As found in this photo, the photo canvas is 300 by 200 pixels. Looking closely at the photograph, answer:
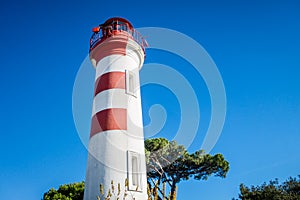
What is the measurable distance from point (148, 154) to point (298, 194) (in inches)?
369

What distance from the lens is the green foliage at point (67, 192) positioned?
1559 centimetres

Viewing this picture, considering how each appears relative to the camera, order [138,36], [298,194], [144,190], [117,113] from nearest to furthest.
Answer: [144,190], [117,113], [138,36], [298,194]

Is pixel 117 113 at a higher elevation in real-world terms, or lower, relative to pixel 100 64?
lower

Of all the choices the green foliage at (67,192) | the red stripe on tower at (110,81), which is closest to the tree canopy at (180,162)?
the green foliage at (67,192)

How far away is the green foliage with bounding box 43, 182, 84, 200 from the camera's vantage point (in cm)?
1559

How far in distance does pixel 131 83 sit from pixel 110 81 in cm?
89

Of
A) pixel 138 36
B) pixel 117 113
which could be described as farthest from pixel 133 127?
pixel 138 36

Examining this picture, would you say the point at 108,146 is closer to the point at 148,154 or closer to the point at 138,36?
Result: the point at 138,36

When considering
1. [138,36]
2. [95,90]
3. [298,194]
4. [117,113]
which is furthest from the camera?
[298,194]

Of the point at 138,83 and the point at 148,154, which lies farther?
the point at 148,154

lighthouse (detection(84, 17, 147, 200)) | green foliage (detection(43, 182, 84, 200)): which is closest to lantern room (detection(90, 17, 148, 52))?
lighthouse (detection(84, 17, 147, 200))

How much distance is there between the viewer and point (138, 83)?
11.6 meters

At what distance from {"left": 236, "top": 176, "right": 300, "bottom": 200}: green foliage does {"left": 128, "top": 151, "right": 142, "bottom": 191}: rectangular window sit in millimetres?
10688

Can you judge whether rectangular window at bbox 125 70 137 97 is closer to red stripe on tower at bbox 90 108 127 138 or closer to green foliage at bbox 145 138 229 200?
red stripe on tower at bbox 90 108 127 138
